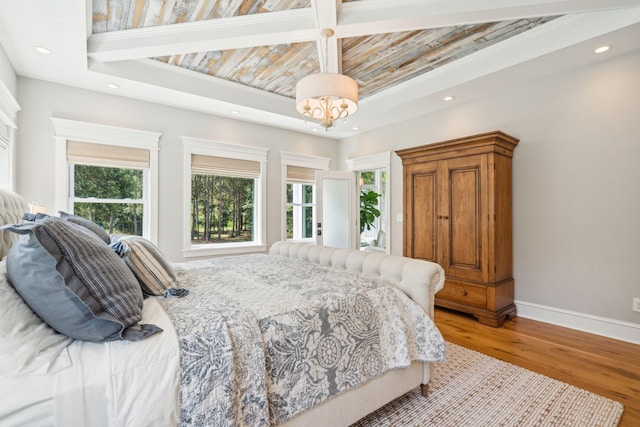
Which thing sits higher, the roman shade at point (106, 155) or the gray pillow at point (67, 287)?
the roman shade at point (106, 155)

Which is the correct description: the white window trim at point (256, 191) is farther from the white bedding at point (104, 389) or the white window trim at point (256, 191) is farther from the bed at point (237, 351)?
the white bedding at point (104, 389)

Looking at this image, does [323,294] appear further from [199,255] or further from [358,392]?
[199,255]

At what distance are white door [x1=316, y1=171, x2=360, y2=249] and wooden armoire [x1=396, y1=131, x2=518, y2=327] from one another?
1603 millimetres

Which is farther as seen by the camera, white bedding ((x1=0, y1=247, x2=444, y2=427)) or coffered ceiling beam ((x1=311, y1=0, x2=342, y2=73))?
coffered ceiling beam ((x1=311, y1=0, x2=342, y2=73))

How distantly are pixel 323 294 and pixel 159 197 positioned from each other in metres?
3.15

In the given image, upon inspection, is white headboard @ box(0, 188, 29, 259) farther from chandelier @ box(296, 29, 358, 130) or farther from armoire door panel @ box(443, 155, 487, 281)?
armoire door panel @ box(443, 155, 487, 281)

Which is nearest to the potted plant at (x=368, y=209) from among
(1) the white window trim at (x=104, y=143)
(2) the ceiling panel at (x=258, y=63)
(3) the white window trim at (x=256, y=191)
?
(3) the white window trim at (x=256, y=191)

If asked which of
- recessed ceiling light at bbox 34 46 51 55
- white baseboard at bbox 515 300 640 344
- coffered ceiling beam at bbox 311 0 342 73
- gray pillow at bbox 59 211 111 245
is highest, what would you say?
coffered ceiling beam at bbox 311 0 342 73

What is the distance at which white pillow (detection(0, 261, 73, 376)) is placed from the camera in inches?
32.2

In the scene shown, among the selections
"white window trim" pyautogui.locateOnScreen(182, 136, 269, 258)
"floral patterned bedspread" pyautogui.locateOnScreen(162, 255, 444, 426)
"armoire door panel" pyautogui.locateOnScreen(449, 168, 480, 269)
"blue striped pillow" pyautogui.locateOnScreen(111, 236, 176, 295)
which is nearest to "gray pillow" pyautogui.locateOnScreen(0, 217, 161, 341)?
"floral patterned bedspread" pyautogui.locateOnScreen(162, 255, 444, 426)

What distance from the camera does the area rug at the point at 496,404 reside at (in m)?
1.67

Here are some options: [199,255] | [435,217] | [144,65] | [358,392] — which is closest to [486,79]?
[435,217]

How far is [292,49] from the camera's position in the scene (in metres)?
3.06

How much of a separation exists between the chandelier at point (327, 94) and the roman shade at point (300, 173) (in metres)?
2.52
